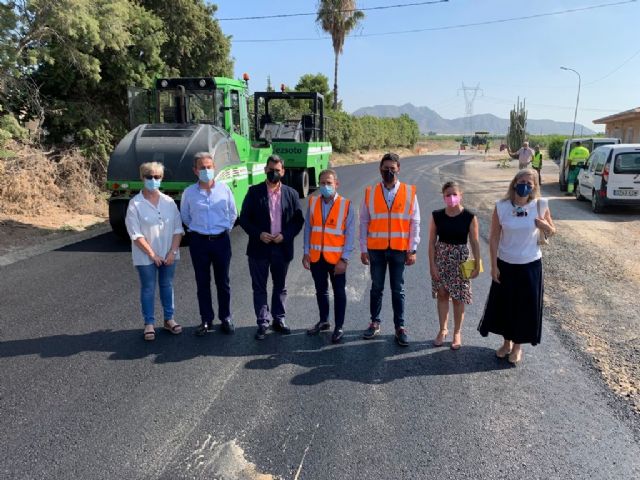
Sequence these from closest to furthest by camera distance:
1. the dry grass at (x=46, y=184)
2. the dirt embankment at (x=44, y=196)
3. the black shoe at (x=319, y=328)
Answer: the black shoe at (x=319, y=328), the dirt embankment at (x=44, y=196), the dry grass at (x=46, y=184)

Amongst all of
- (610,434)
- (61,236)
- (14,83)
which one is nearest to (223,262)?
(610,434)

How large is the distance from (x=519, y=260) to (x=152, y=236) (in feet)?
11.0

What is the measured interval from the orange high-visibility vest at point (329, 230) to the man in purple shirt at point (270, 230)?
0.21m

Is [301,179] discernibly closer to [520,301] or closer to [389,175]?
[389,175]

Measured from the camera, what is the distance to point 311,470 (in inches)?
118

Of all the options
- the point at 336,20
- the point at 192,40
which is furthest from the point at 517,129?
the point at 192,40

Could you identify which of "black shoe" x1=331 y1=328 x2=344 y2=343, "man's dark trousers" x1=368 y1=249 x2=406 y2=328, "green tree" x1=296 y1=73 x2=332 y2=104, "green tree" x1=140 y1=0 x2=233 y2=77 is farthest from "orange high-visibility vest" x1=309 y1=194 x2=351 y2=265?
"green tree" x1=296 y1=73 x2=332 y2=104

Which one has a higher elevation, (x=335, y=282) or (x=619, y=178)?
(x=619, y=178)

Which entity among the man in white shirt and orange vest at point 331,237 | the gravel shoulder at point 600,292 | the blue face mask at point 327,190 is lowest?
the gravel shoulder at point 600,292

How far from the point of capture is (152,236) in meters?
4.82

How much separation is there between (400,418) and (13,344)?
366cm

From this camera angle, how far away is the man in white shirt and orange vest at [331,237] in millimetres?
4734

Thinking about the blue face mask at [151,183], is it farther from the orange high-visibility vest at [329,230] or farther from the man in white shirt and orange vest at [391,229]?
the man in white shirt and orange vest at [391,229]

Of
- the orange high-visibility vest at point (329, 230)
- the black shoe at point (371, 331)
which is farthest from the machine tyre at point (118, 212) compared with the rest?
the black shoe at point (371, 331)
